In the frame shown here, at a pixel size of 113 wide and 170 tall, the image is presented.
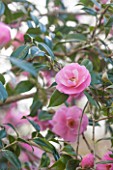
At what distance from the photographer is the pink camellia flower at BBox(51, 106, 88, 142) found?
93cm

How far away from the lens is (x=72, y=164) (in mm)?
796

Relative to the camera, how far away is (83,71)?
757mm

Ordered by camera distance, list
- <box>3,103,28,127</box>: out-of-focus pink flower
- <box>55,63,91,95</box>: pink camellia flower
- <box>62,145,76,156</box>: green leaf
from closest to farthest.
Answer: <box>55,63,91,95</box>: pink camellia flower → <box>62,145,76,156</box>: green leaf → <box>3,103,28,127</box>: out-of-focus pink flower

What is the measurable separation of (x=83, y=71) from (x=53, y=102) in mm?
105

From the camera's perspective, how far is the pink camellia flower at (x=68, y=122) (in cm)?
93

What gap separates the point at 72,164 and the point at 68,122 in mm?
166

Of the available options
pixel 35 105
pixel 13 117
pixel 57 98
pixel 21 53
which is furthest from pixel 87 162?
pixel 13 117

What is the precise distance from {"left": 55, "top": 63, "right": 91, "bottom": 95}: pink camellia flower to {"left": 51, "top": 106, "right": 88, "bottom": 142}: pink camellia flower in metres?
0.19

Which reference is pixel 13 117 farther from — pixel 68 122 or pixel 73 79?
pixel 73 79

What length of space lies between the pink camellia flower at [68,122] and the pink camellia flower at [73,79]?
0.19 metres

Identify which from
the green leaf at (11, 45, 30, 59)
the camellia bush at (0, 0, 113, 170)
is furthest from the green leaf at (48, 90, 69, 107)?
the green leaf at (11, 45, 30, 59)

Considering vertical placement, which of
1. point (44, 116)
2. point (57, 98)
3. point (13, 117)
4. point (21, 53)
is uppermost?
point (21, 53)

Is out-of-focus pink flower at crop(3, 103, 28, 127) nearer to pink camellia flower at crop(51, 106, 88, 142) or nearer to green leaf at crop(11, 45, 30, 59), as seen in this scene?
pink camellia flower at crop(51, 106, 88, 142)

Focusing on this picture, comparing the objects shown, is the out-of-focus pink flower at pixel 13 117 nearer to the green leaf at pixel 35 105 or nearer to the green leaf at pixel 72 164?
the green leaf at pixel 35 105
